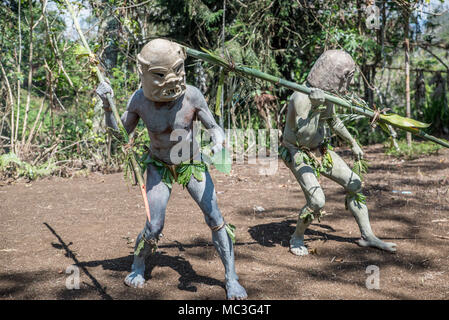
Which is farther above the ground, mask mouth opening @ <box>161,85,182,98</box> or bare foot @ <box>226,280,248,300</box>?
mask mouth opening @ <box>161,85,182,98</box>

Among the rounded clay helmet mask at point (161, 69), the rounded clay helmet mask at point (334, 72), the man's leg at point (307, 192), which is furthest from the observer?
the man's leg at point (307, 192)

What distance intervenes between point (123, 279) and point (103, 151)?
5294 mm

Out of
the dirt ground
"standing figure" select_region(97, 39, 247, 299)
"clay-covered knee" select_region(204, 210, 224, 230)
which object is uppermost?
"standing figure" select_region(97, 39, 247, 299)

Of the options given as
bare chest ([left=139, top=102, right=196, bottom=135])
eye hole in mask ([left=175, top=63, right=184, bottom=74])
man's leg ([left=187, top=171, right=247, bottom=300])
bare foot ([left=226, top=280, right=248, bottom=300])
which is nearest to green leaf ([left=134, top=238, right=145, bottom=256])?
man's leg ([left=187, top=171, right=247, bottom=300])

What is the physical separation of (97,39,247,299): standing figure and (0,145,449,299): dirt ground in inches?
16.0

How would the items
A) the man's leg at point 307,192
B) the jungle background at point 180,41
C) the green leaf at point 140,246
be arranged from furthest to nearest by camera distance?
the jungle background at point 180,41
the man's leg at point 307,192
the green leaf at point 140,246

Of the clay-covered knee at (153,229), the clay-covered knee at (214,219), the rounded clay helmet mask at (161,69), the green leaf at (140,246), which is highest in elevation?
the rounded clay helmet mask at (161,69)

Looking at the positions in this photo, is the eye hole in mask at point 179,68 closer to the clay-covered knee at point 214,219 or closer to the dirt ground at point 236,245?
the clay-covered knee at point 214,219

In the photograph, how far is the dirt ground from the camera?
3.12 metres

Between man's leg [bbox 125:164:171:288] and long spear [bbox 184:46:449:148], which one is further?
man's leg [bbox 125:164:171:288]

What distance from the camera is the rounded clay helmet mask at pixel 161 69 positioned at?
2.63 m

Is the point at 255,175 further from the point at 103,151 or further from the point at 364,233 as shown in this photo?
the point at 364,233

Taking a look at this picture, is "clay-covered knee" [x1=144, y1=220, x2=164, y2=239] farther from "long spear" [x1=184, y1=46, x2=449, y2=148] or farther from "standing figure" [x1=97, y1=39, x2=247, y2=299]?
"long spear" [x1=184, y1=46, x2=449, y2=148]

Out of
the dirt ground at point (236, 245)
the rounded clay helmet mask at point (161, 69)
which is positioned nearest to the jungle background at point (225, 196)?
the dirt ground at point (236, 245)
